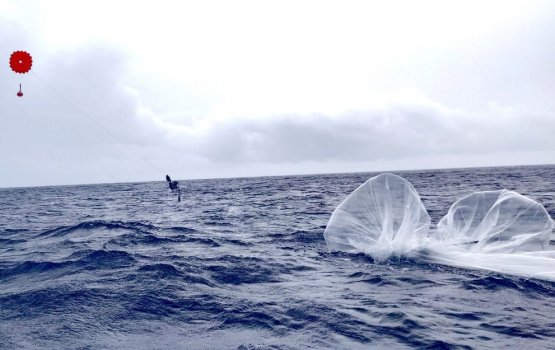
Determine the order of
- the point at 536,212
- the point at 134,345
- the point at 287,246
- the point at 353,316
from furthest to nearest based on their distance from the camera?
1. the point at 287,246
2. the point at 536,212
3. the point at 353,316
4. the point at 134,345

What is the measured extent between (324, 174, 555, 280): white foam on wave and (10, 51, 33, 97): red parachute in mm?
7357

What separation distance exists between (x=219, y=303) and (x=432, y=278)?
3697mm

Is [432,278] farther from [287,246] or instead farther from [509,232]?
[287,246]

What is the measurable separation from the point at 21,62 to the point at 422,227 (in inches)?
361

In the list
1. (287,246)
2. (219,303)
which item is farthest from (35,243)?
(219,303)

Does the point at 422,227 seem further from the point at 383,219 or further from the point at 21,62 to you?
the point at 21,62

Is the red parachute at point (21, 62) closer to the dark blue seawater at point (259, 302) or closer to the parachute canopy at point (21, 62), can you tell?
the parachute canopy at point (21, 62)

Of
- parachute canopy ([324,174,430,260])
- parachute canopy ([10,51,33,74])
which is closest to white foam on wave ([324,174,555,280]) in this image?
parachute canopy ([324,174,430,260])

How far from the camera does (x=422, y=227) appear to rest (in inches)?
332

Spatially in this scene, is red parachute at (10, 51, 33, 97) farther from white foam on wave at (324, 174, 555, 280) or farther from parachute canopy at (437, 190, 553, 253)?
parachute canopy at (437, 190, 553, 253)

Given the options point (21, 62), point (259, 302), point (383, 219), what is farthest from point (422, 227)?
point (21, 62)

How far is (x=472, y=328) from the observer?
16.9ft

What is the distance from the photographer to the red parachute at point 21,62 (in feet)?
29.1

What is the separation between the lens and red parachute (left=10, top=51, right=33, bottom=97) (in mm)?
8875
